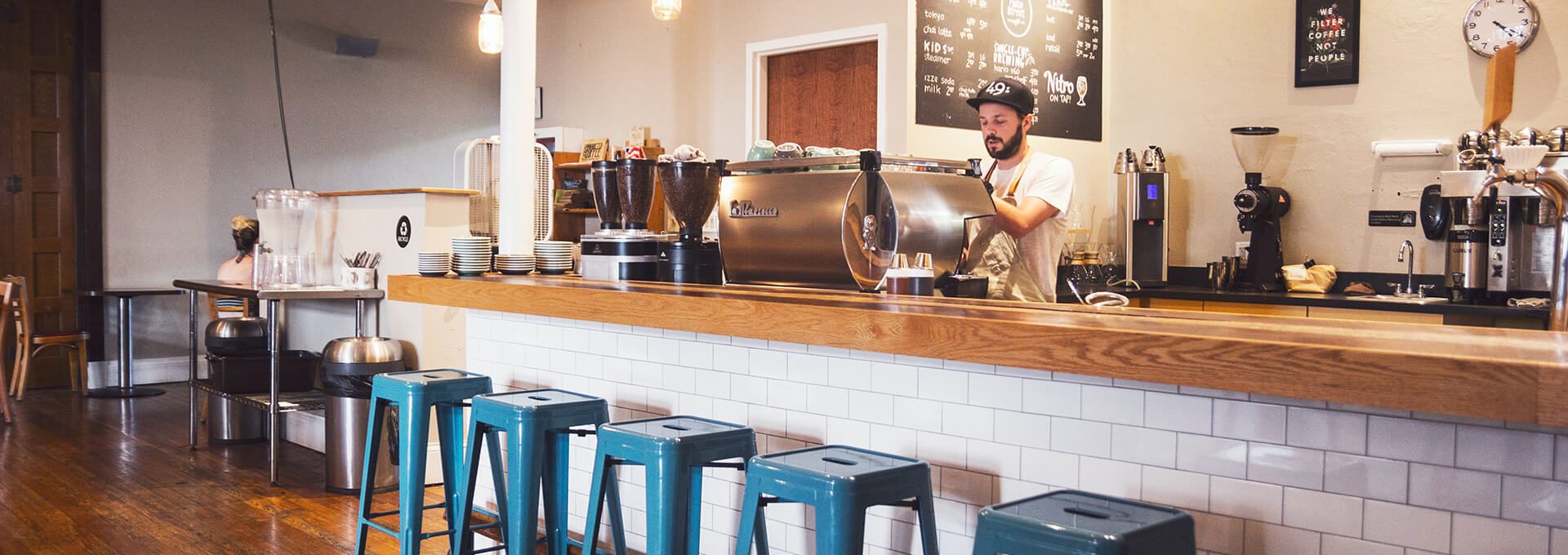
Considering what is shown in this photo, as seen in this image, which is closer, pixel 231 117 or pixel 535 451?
pixel 535 451

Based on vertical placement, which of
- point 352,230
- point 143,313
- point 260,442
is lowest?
point 260,442

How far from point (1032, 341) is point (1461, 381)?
0.67 meters

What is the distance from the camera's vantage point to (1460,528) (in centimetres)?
184

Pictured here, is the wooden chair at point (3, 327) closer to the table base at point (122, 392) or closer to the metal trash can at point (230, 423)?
the table base at point (122, 392)

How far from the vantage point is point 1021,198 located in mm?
3854

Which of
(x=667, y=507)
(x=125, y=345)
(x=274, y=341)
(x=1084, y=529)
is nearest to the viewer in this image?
(x=1084, y=529)

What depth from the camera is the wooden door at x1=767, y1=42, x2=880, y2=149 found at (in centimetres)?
635

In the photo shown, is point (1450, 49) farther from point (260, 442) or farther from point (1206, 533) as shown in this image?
point (260, 442)

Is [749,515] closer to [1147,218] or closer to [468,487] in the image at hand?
[468,487]

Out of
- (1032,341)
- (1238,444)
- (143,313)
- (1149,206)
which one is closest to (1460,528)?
(1238,444)

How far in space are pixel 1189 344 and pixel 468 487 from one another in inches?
79.3

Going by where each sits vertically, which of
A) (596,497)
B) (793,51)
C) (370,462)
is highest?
(793,51)

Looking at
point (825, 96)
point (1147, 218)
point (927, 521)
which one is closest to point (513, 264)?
point (927, 521)

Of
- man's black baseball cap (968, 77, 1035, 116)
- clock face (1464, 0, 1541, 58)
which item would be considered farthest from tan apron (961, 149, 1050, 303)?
clock face (1464, 0, 1541, 58)
